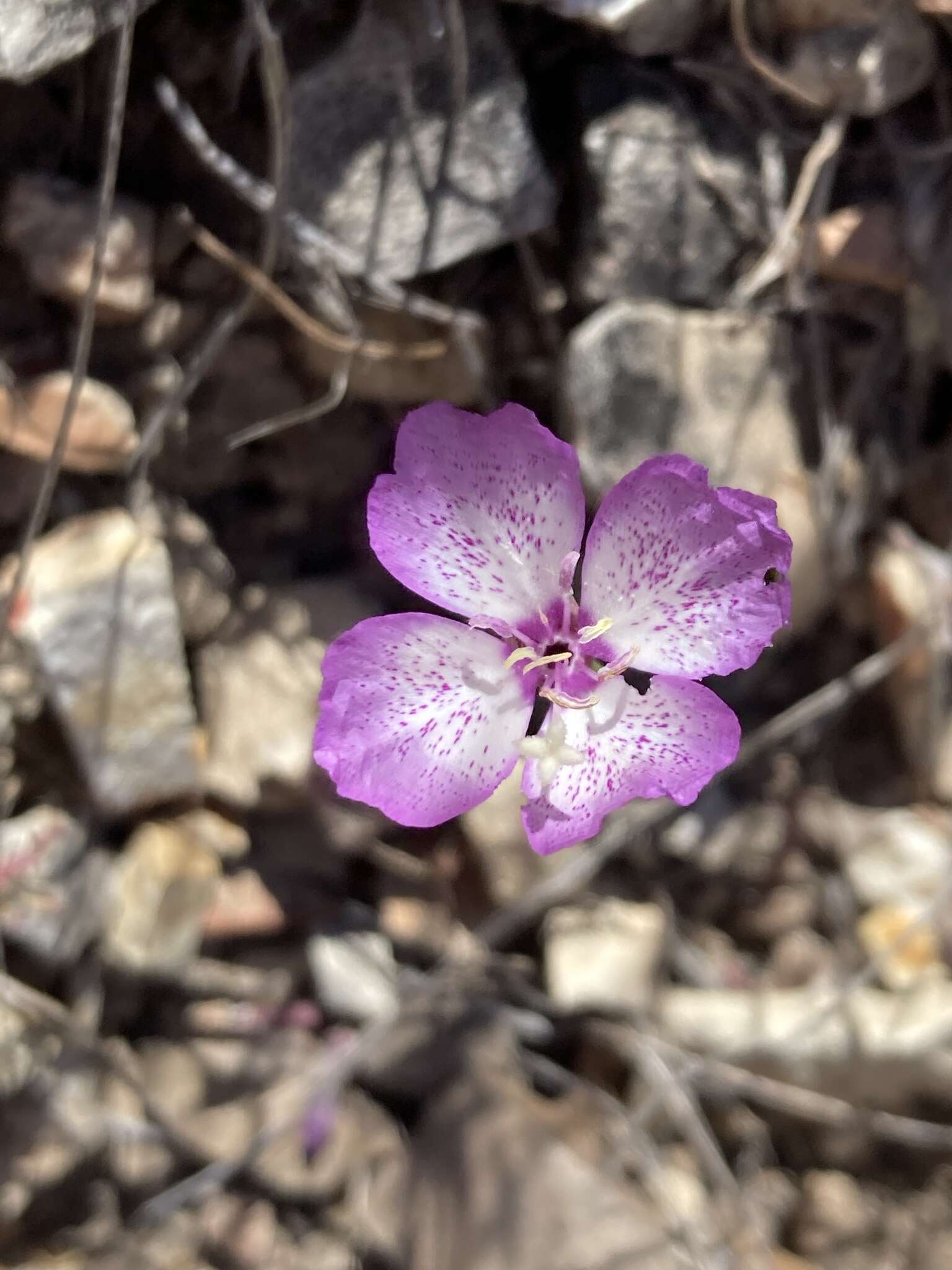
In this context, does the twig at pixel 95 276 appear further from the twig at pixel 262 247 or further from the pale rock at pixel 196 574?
the pale rock at pixel 196 574

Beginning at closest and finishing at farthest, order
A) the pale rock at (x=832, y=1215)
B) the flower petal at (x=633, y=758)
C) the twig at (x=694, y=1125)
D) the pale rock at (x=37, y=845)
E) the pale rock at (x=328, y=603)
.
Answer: the flower petal at (x=633, y=758) → the pale rock at (x=37, y=845) → the twig at (x=694, y=1125) → the pale rock at (x=328, y=603) → the pale rock at (x=832, y=1215)

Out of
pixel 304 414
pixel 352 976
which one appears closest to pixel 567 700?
pixel 304 414

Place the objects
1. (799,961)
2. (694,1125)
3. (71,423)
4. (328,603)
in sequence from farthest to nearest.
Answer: (799,961), (328,603), (694,1125), (71,423)

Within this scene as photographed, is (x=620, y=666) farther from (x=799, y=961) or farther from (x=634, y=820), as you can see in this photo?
(x=799, y=961)

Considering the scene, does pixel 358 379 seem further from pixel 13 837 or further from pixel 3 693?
pixel 13 837

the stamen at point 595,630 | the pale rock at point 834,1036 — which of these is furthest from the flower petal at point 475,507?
the pale rock at point 834,1036

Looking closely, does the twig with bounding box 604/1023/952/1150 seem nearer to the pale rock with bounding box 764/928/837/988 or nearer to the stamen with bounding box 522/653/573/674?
the pale rock with bounding box 764/928/837/988
